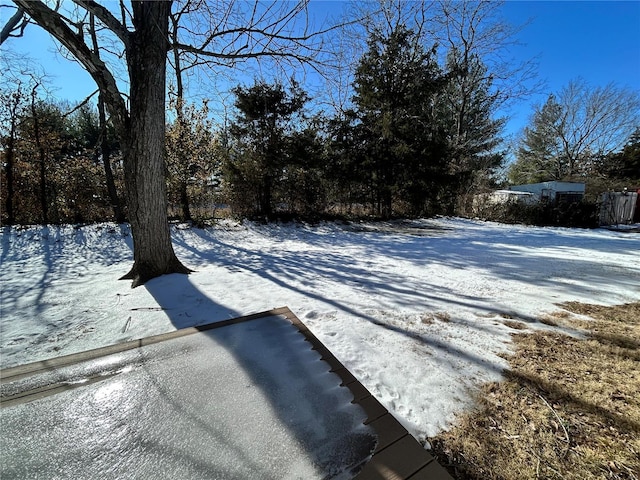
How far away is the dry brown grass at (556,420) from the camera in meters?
1.10

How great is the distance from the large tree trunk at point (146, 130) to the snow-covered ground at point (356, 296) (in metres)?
0.68

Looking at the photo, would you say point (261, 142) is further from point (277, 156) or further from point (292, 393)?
point (292, 393)

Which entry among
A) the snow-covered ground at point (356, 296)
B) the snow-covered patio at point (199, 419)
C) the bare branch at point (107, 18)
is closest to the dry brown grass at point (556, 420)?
the snow-covered ground at point (356, 296)

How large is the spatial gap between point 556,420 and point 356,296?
1.85 metres

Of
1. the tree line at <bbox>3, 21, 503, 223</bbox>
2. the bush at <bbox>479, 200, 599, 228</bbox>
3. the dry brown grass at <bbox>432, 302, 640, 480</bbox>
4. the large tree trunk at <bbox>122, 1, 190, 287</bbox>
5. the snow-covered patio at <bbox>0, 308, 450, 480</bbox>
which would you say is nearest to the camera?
the snow-covered patio at <bbox>0, 308, 450, 480</bbox>

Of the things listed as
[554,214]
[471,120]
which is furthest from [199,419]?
[471,120]

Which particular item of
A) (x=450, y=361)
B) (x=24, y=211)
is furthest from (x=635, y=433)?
(x=24, y=211)

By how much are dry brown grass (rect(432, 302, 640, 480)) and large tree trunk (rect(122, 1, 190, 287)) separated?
140 inches

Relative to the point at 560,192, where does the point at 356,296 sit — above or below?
below

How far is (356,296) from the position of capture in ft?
9.79

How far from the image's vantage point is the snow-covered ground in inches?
71.4

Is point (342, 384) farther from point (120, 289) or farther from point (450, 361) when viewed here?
point (120, 289)

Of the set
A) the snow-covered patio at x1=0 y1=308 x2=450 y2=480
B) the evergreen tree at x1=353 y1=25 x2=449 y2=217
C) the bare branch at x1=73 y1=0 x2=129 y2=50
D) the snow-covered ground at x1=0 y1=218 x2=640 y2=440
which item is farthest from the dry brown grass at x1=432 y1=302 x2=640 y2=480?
the evergreen tree at x1=353 y1=25 x2=449 y2=217

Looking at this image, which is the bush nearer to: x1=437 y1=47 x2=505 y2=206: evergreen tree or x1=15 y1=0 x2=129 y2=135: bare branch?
x1=437 y1=47 x2=505 y2=206: evergreen tree
